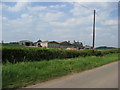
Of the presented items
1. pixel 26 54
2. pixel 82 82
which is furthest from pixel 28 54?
pixel 82 82

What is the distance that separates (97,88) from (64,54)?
1687 cm

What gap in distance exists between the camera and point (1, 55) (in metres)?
12.9

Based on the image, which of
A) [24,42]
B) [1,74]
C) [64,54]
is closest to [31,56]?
[64,54]

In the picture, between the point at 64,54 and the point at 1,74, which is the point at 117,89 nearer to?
the point at 1,74

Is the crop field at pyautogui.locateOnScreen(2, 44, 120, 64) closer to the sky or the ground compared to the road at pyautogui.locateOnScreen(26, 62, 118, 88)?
closer to the sky

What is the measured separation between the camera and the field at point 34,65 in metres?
7.68

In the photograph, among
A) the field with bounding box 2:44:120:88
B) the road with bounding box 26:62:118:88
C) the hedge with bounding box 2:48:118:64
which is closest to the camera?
the road with bounding box 26:62:118:88

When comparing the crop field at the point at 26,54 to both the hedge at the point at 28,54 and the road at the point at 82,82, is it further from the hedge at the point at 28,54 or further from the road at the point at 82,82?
the road at the point at 82,82

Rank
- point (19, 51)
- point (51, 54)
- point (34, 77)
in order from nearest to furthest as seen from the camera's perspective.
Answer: point (34, 77) → point (19, 51) → point (51, 54)

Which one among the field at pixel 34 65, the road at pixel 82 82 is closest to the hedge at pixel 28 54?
the field at pixel 34 65

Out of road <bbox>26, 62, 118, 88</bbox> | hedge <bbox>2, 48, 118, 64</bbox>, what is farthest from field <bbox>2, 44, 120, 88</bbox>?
road <bbox>26, 62, 118, 88</bbox>

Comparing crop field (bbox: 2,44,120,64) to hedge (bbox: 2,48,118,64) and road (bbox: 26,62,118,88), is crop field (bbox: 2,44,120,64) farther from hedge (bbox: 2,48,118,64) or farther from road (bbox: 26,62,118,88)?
road (bbox: 26,62,118,88)

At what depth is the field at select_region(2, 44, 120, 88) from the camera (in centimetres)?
768

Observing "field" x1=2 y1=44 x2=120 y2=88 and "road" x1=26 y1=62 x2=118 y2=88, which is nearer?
"road" x1=26 y1=62 x2=118 y2=88
